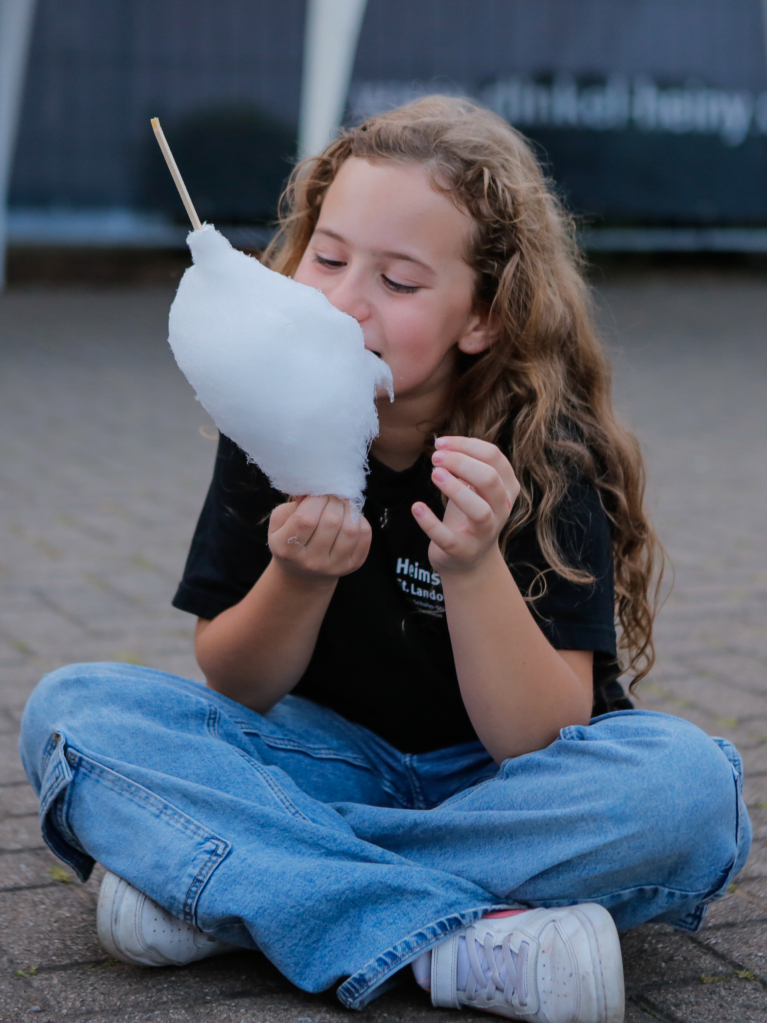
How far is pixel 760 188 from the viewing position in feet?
49.9

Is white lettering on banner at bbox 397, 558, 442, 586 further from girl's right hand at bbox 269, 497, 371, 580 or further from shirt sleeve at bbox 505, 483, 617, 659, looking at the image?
girl's right hand at bbox 269, 497, 371, 580

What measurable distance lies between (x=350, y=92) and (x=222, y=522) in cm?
1225

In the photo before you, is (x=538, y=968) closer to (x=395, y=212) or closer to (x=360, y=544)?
(x=360, y=544)

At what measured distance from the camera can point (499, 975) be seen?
1.75 m

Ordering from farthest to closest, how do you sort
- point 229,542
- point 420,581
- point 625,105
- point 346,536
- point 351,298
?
point 625,105 → point 229,542 → point 420,581 → point 351,298 → point 346,536

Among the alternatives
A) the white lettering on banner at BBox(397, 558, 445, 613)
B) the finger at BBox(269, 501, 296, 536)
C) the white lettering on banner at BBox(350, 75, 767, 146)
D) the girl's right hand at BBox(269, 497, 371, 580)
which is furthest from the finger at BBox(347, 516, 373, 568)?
the white lettering on banner at BBox(350, 75, 767, 146)

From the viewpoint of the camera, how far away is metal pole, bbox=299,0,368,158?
1267 cm

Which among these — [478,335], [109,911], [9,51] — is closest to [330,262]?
[478,335]

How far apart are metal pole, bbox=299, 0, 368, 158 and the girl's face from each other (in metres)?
10.9

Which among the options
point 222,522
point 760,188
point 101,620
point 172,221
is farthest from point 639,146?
point 222,522

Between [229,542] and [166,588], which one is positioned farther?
[166,588]

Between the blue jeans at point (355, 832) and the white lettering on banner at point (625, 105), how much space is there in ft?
42.6

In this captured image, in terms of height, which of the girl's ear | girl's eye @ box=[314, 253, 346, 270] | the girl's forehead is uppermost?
the girl's forehead

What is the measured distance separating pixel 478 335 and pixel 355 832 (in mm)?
893
